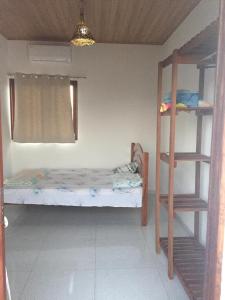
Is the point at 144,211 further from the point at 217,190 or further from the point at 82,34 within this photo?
the point at 217,190

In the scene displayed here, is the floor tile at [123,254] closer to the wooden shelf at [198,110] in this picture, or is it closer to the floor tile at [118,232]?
the floor tile at [118,232]

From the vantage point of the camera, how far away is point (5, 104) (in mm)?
4273

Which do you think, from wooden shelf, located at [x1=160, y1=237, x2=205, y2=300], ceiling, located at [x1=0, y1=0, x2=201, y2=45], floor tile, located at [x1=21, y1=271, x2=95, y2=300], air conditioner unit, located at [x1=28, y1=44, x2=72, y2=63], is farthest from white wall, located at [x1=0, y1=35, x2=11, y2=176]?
wooden shelf, located at [x1=160, y1=237, x2=205, y2=300]

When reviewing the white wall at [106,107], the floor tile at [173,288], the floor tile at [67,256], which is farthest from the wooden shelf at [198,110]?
the white wall at [106,107]

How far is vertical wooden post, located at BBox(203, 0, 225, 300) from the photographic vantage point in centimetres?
91

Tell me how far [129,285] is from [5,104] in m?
3.36

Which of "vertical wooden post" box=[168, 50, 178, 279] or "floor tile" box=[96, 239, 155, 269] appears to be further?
"floor tile" box=[96, 239, 155, 269]

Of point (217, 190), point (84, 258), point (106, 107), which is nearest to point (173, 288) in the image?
point (84, 258)

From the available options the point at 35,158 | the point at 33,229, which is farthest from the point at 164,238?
the point at 35,158

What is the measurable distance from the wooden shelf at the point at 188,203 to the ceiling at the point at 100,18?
201 centimetres

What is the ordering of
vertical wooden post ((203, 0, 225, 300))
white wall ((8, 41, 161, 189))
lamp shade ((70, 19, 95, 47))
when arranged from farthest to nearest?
white wall ((8, 41, 161, 189)) → lamp shade ((70, 19, 95, 47)) → vertical wooden post ((203, 0, 225, 300))

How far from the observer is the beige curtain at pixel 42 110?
14.3 ft

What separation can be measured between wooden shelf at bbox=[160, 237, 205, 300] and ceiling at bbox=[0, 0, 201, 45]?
2.47 metres

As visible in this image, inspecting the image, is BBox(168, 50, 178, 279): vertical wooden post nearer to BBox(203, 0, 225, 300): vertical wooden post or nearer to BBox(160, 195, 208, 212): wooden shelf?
BBox(160, 195, 208, 212): wooden shelf
